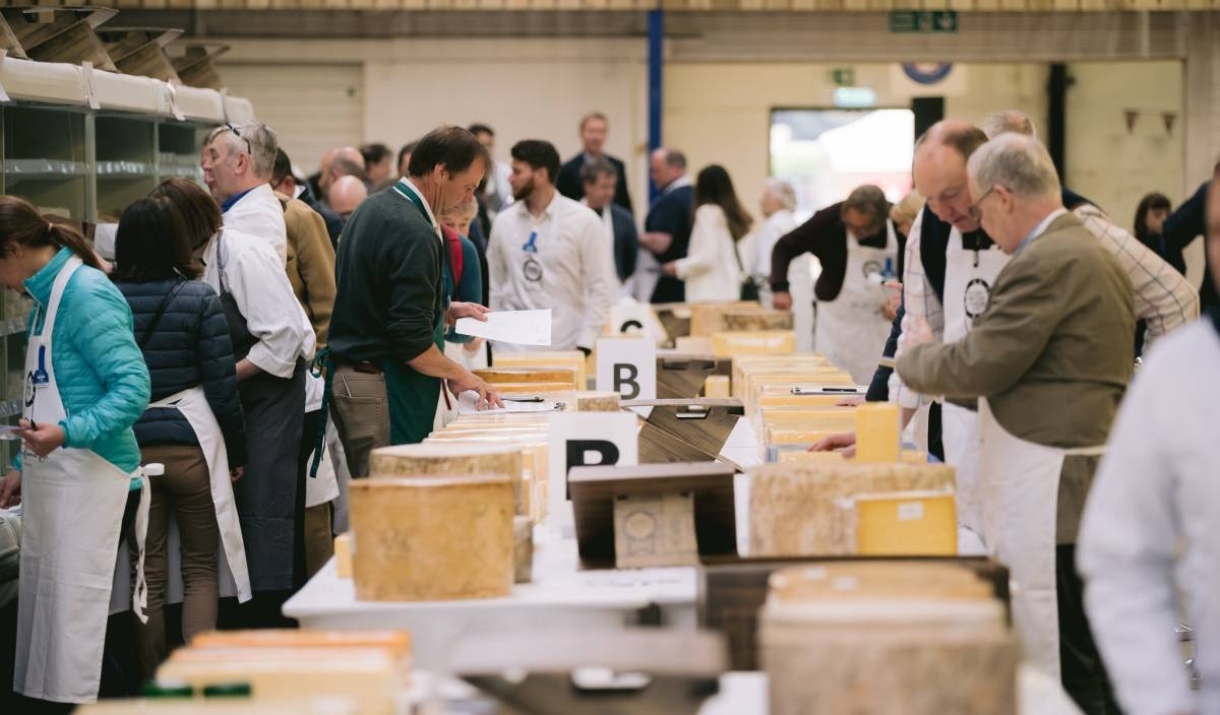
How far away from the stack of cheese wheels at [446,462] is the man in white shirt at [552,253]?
161 inches

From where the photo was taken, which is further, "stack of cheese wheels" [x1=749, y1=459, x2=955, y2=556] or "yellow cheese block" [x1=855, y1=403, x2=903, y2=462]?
"yellow cheese block" [x1=855, y1=403, x2=903, y2=462]

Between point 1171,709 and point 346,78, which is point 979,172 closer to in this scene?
point 1171,709

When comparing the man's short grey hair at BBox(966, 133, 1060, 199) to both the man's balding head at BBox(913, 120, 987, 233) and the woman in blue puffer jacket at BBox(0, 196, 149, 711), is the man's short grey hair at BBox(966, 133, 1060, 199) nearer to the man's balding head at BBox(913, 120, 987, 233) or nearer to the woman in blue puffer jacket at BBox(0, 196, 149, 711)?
the man's balding head at BBox(913, 120, 987, 233)

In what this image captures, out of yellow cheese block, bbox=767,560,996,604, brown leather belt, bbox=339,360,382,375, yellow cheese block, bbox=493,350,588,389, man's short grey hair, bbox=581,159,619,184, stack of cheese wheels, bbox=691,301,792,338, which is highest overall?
man's short grey hair, bbox=581,159,619,184

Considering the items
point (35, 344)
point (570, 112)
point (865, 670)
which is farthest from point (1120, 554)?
point (570, 112)

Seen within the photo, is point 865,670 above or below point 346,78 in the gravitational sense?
below

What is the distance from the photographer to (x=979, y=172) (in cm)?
364

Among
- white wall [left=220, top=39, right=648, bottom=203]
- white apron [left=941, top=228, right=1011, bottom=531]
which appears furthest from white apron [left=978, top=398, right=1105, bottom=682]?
white wall [left=220, top=39, right=648, bottom=203]

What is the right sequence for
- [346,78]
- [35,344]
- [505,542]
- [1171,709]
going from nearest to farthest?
1. [1171,709]
2. [505,542]
3. [35,344]
4. [346,78]

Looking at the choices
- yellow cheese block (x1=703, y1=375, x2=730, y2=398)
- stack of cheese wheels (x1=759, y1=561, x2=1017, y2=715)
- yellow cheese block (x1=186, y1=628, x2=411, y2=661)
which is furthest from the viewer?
yellow cheese block (x1=703, y1=375, x2=730, y2=398)

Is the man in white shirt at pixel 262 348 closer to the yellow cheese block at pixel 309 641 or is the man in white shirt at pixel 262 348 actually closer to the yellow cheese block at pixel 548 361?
the yellow cheese block at pixel 548 361

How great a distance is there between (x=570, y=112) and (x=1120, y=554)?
11.9 m

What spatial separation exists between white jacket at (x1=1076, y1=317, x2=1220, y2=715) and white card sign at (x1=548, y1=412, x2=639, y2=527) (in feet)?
5.68

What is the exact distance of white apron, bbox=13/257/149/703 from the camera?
4.45 m
